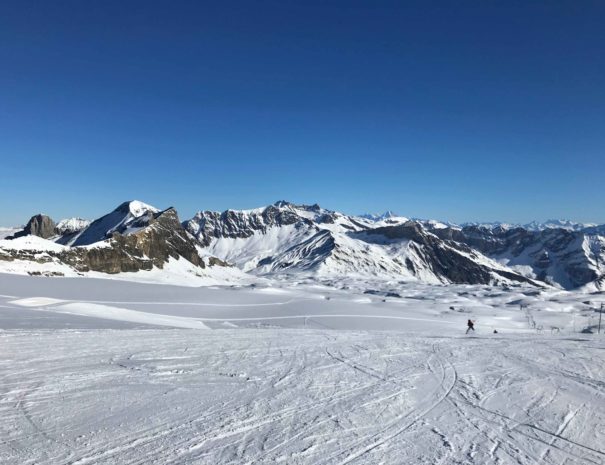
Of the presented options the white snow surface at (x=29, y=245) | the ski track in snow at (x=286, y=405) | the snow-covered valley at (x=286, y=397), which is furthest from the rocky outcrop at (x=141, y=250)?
the ski track in snow at (x=286, y=405)

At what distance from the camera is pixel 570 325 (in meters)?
66.9

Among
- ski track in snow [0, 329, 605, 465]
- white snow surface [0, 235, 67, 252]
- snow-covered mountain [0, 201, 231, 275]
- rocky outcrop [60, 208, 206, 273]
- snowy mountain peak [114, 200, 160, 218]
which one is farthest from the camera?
snowy mountain peak [114, 200, 160, 218]

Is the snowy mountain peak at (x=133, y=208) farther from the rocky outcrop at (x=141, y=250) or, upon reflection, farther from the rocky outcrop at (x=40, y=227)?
the rocky outcrop at (x=141, y=250)

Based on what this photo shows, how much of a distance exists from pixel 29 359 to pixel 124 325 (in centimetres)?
1212

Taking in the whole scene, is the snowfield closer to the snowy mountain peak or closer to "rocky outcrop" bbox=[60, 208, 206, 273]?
"rocky outcrop" bbox=[60, 208, 206, 273]

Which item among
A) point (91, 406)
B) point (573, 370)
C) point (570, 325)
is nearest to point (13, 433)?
point (91, 406)

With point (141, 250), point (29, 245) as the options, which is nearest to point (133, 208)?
point (141, 250)

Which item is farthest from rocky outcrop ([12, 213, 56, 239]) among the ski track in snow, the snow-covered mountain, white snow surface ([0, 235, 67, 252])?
the ski track in snow

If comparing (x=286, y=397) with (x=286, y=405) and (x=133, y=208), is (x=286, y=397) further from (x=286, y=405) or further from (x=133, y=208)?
(x=133, y=208)

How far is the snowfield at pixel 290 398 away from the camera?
8.23 metres

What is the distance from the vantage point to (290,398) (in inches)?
446

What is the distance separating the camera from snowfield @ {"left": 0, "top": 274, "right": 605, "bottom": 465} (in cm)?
823

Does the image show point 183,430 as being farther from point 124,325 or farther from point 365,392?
point 124,325

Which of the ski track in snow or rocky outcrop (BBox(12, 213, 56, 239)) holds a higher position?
rocky outcrop (BBox(12, 213, 56, 239))
